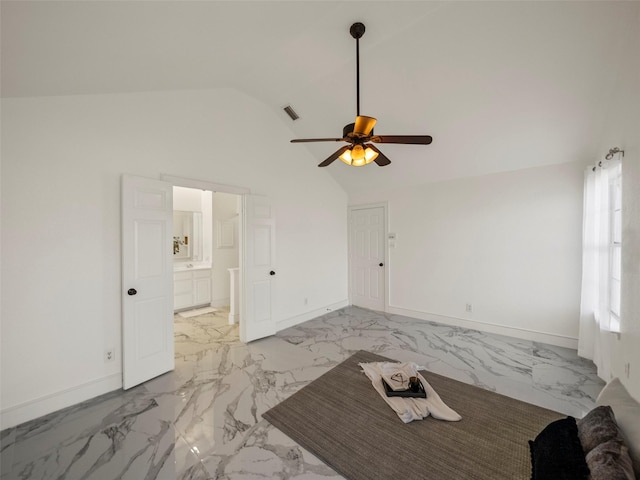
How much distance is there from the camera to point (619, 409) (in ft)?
4.54

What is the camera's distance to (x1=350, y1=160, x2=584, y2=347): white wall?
3.37m

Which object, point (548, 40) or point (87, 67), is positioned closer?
point (87, 67)

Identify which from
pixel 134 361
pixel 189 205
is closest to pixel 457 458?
pixel 134 361

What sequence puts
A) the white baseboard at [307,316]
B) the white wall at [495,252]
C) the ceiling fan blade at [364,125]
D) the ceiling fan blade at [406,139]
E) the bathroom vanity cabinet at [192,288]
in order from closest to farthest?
the ceiling fan blade at [364,125] → the ceiling fan blade at [406,139] → the white wall at [495,252] → the white baseboard at [307,316] → the bathroom vanity cabinet at [192,288]

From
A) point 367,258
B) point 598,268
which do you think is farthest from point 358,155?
point 367,258

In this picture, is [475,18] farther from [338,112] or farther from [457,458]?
[457,458]

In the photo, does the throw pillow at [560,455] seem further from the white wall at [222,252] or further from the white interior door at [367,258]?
the white wall at [222,252]

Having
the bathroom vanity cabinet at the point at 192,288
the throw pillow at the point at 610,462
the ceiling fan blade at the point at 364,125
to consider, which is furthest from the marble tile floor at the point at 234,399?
the ceiling fan blade at the point at 364,125

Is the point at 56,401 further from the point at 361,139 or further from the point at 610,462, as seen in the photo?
the point at 610,462

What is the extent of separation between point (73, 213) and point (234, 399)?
88.5 inches

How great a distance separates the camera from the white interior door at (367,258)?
512 cm

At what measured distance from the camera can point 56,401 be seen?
86.4 inches

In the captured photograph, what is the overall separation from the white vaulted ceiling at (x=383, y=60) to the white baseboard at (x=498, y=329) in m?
2.37

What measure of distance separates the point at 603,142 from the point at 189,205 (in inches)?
258
